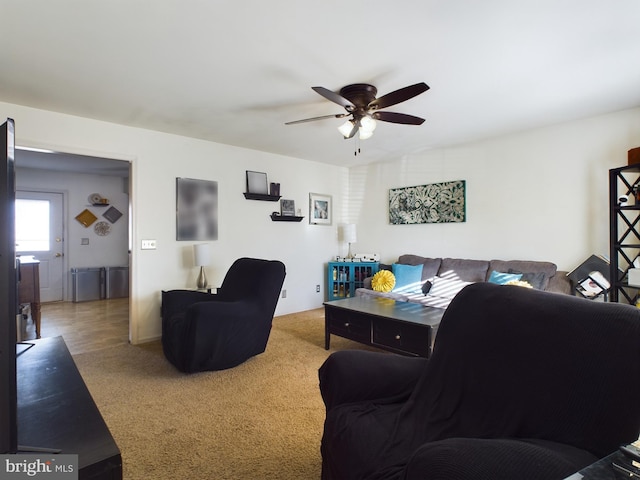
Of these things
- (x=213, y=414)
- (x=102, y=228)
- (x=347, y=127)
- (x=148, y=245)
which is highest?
(x=347, y=127)

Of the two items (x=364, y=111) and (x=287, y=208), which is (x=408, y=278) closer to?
(x=287, y=208)

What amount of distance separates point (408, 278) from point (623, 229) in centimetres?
216

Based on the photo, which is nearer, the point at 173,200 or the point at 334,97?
the point at 334,97

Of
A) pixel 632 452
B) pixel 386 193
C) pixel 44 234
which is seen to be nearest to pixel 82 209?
pixel 44 234

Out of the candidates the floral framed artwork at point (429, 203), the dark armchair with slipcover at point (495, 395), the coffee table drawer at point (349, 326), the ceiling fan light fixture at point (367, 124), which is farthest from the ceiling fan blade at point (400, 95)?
the floral framed artwork at point (429, 203)

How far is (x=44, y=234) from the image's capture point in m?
5.96

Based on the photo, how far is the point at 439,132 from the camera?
150 inches

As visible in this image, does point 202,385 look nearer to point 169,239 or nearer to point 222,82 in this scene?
point 169,239

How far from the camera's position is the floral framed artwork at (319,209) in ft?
17.1

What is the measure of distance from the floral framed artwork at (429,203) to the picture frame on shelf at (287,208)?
4.97ft

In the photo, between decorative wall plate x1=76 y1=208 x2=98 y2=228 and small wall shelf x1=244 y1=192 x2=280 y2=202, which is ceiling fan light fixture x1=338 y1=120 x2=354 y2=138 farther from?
decorative wall plate x1=76 y1=208 x2=98 y2=228

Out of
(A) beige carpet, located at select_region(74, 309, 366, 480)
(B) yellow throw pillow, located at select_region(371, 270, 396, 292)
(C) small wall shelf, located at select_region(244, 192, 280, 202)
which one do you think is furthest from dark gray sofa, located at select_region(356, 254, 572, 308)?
(C) small wall shelf, located at select_region(244, 192, 280, 202)

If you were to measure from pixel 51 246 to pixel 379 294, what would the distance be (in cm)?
602

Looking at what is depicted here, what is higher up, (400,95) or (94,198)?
(400,95)
